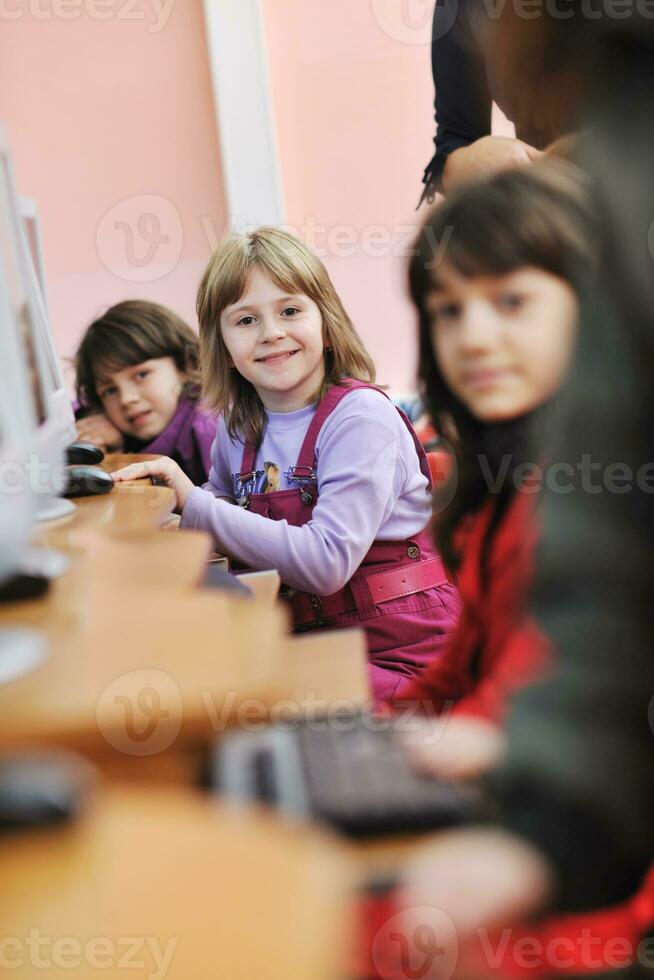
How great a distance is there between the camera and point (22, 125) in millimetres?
2855

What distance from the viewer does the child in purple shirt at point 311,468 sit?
1.39 metres

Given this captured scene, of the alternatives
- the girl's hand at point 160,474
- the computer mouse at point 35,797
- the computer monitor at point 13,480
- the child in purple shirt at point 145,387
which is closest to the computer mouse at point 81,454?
the girl's hand at point 160,474

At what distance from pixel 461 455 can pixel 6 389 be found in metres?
0.35

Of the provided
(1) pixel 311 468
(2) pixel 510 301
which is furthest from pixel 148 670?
(1) pixel 311 468

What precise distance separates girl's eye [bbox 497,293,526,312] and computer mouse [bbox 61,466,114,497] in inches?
31.2

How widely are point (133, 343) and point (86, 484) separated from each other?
70 cm

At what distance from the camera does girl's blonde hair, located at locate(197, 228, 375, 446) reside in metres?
1.57

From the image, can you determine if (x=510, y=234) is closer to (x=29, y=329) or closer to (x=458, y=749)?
(x=458, y=749)

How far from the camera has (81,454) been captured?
1.67 metres

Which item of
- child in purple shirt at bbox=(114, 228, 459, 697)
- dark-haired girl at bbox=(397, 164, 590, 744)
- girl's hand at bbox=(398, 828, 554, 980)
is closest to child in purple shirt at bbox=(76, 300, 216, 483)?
child in purple shirt at bbox=(114, 228, 459, 697)

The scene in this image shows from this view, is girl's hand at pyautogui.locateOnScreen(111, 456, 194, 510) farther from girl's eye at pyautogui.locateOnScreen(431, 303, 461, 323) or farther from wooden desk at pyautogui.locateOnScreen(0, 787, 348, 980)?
wooden desk at pyautogui.locateOnScreen(0, 787, 348, 980)

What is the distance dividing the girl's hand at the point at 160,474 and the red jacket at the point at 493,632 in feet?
2.13

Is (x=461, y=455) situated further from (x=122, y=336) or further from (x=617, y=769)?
(x=122, y=336)

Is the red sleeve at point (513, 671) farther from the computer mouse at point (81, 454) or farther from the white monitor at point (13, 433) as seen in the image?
the computer mouse at point (81, 454)
